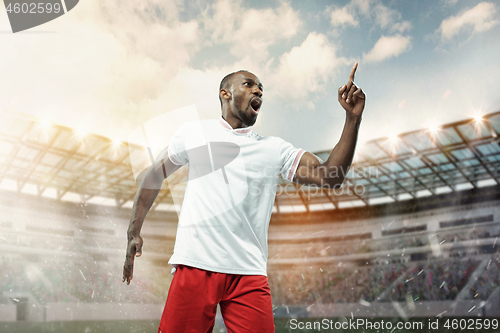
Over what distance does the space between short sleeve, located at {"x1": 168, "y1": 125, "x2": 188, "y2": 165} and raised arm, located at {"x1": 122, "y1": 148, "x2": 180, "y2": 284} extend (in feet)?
0.11

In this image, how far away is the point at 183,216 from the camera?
1218mm

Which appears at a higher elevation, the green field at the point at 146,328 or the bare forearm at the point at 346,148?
the bare forearm at the point at 346,148

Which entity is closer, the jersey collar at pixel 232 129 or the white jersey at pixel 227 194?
the white jersey at pixel 227 194

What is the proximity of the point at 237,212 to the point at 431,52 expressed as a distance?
11074 millimetres

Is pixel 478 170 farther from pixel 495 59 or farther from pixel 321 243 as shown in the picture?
pixel 321 243

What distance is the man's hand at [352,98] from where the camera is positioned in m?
1.16

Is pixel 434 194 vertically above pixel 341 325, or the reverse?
pixel 434 194

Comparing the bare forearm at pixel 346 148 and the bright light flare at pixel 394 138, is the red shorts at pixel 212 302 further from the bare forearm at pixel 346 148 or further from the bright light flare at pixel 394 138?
the bright light flare at pixel 394 138

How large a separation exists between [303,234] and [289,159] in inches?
532

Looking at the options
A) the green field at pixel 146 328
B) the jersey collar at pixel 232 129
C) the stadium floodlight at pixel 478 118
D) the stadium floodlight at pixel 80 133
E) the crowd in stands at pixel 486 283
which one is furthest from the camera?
the crowd in stands at pixel 486 283

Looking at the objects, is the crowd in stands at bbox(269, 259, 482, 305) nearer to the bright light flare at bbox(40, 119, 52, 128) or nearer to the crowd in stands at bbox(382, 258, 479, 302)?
the crowd in stands at bbox(382, 258, 479, 302)

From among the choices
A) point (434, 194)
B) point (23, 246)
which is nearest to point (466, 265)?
point (434, 194)

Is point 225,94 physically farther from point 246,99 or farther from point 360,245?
point 360,245

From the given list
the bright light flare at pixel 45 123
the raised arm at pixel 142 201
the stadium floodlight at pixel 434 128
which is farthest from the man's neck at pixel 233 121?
the stadium floodlight at pixel 434 128
